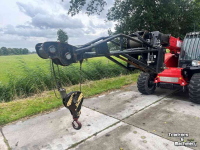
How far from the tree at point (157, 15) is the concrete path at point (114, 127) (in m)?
7.01

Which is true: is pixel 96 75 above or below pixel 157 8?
below

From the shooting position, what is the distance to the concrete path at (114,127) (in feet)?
9.67

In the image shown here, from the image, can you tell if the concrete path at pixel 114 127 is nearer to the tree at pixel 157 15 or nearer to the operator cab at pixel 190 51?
the operator cab at pixel 190 51

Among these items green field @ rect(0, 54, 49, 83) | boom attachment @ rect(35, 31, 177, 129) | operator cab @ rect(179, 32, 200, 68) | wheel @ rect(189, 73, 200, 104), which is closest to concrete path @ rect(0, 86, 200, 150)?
wheel @ rect(189, 73, 200, 104)

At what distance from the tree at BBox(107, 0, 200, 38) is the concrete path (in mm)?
7007

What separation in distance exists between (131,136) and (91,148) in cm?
80

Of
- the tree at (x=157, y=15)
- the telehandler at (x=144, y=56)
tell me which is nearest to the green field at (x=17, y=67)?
the telehandler at (x=144, y=56)

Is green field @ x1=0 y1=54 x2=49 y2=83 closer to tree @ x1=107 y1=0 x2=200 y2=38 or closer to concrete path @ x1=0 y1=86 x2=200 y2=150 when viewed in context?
concrete path @ x1=0 y1=86 x2=200 y2=150

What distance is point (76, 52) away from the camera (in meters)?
2.64

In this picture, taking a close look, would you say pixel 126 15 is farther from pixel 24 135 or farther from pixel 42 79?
pixel 24 135

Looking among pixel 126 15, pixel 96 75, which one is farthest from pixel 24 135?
pixel 126 15

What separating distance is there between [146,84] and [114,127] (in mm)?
2396

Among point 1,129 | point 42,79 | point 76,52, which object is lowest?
point 1,129

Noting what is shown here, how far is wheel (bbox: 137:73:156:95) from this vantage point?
5398 millimetres
